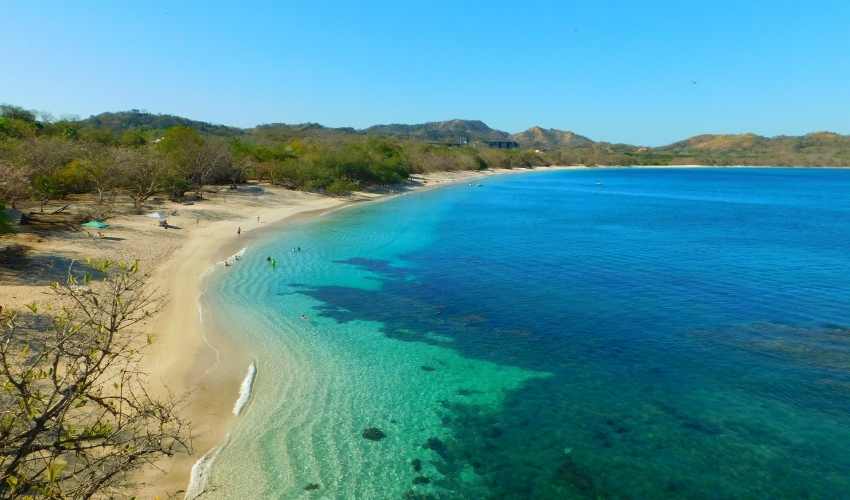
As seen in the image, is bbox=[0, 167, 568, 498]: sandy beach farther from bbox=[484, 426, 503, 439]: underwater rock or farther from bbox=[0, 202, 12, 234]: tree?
bbox=[484, 426, 503, 439]: underwater rock

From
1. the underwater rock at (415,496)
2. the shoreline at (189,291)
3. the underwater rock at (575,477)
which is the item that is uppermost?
the shoreline at (189,291)

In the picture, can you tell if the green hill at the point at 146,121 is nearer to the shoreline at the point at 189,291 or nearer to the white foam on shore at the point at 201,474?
the shoreline at the point at 189,291

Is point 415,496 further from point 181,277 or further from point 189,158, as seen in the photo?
point 189,158

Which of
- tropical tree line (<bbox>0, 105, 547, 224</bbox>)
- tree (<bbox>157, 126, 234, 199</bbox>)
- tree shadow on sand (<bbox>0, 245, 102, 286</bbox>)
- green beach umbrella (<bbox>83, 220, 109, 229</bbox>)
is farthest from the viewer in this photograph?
tree (<bbox>157, 126, 234, 199</bbox>)

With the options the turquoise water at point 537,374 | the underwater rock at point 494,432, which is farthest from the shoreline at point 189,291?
the underwater rock at point 494,432

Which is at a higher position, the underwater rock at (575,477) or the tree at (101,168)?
the tree at (101,168)

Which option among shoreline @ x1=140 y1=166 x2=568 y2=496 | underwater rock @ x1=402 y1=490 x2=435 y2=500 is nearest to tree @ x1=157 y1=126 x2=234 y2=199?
shoreline @ x1=140 y1=166 x2=568 y2=496

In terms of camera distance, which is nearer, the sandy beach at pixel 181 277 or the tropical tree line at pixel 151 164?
the sandy beach at pixel 181 277
